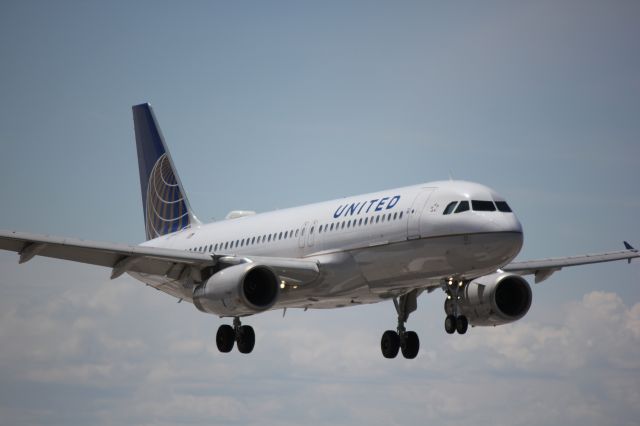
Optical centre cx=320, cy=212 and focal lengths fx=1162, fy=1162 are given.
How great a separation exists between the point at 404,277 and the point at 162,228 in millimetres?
19716

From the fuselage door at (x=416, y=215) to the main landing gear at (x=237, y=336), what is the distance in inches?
372

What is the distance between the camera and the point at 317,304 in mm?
42125

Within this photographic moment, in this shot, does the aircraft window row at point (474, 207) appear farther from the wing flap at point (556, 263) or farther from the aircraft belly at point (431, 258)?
the wing flap at point (556, 263)

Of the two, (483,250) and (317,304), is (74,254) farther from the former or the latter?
(483,250)

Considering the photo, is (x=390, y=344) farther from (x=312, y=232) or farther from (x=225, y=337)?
(x=225, y=337)

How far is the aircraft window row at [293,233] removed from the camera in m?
37.6

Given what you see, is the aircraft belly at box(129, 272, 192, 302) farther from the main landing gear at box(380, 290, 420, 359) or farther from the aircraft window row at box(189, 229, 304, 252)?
the main landing gear at box(380, 290, 420, 359)

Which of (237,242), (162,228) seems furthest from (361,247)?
(162,228)

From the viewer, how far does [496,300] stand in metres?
41.3

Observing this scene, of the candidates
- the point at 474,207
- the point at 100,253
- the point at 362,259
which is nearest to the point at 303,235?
the point at 362,259

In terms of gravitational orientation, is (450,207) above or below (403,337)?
above

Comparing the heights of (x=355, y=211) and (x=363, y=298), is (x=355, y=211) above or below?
above

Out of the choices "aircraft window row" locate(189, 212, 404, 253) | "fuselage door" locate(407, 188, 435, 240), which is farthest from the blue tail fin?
"fuselage door" locate(407, 188, 435, 240)

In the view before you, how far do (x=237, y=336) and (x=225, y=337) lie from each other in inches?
18.0
